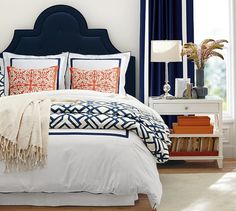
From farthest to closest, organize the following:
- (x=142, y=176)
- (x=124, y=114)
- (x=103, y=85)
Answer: (x=103, y=85) → (x=124, y=114) → (x=142, y=176)

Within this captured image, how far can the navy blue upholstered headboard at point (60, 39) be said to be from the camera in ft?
17.7

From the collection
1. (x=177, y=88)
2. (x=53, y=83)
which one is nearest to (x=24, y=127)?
(x=53, y=83)

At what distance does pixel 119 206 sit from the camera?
11.0 feet

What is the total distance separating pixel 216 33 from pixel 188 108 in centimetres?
116

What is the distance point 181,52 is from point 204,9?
0.79m

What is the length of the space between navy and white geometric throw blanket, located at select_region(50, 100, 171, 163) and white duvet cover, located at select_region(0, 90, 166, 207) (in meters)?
0.18

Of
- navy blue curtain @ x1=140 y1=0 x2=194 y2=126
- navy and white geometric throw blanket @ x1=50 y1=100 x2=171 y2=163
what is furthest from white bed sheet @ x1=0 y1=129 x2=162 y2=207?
navy blue curtain @ x1=140 y1=0 x2=194 y2=126

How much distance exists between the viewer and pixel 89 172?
3258mm

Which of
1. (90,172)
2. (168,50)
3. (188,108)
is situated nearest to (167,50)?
(168,50)

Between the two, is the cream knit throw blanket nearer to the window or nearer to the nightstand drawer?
the nightstand drawer

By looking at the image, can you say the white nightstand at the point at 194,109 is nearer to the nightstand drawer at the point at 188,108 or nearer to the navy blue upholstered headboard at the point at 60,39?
the nightstand drawer at the point at 188,108

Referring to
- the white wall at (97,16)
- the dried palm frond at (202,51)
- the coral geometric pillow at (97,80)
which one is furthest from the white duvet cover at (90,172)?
the white wall at (97,16)

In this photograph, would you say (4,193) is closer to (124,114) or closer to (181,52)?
(124,114)

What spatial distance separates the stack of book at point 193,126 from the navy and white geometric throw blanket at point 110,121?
3.72ft
